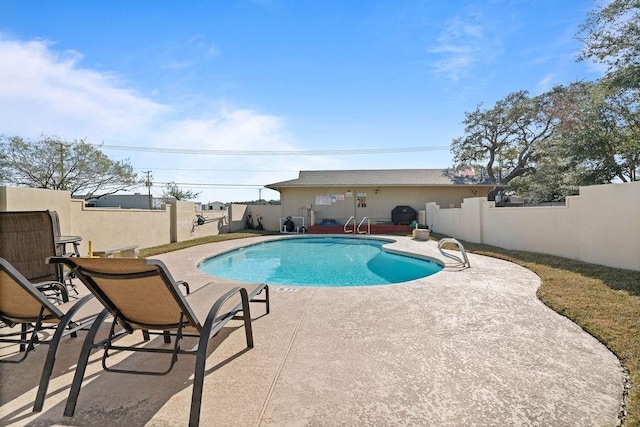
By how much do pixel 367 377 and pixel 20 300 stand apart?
115 inches

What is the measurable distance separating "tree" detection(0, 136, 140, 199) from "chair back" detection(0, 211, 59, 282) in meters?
17.8

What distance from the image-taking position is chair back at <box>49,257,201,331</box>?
193 cm

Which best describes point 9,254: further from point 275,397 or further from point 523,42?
point 523,42

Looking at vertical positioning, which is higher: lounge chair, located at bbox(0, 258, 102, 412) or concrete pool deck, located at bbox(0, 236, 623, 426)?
lounge chair, located at bbox(0, 258, 102, 412)

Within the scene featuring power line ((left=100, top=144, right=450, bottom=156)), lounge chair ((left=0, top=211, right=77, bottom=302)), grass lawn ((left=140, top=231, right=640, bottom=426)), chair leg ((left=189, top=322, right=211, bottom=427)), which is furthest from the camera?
power line ((left=100, top=144, right=450, bottom=156))

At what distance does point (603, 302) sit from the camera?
4.04m

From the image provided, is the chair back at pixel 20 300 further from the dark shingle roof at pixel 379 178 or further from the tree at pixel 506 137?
the tree at pixel 506 137

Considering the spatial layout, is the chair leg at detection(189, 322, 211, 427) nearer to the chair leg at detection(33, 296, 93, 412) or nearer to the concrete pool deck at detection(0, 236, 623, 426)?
the concrete pool deck at detection(0, 236, 623, 426)

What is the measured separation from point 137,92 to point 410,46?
10112mm

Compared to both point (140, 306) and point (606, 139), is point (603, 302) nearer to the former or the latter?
point (140, 306)

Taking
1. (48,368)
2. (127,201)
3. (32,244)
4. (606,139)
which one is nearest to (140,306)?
(48,368)

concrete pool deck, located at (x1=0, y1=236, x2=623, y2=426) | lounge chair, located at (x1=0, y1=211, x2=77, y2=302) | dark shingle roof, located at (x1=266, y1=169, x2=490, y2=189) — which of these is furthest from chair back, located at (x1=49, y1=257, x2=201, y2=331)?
dark shingle roof, located at (x1=266, y1=169, x2=490, y2=189)

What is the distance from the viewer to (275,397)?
211 cm

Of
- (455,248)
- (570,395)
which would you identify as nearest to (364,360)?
(570,395)
